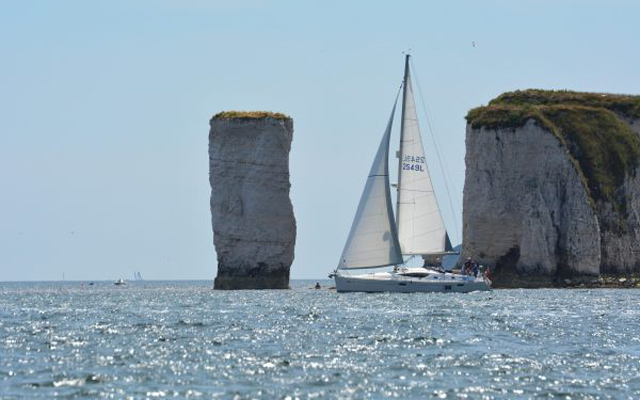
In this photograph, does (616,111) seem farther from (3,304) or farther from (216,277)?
(3,304)

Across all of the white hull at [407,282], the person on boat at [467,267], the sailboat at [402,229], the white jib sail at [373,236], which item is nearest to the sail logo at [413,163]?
the sailboat at [402,229]

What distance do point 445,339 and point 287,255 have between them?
44308mm

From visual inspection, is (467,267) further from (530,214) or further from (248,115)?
(248,115)

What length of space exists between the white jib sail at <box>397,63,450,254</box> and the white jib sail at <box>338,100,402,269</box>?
0.86 meters

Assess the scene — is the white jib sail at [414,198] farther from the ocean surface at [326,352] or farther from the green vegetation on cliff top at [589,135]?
the green vegetation on cliff top at [589,135]

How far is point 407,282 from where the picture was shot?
6994cm

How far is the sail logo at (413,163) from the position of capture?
72.1 meters

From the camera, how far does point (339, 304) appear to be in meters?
60.7

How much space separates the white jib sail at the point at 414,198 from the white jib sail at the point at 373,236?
86 cm

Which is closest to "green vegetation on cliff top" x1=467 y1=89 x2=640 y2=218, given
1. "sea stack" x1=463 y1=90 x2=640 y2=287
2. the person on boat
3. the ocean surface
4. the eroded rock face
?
"sea stack" x1=463 y1=90 x2=640 y2=287

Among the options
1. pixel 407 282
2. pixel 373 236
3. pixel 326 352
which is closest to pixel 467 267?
pixel 407 282

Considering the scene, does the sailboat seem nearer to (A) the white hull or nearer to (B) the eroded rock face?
(A) the white hull

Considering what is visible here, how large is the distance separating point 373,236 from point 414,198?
3518 millimetres

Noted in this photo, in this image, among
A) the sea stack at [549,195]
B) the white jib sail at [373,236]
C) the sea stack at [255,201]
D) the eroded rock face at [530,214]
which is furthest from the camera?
the sea stack at [549,195]
